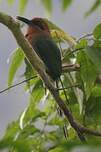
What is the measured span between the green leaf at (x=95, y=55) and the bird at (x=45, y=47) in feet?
0.68

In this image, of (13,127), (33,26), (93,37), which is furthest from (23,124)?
(33,26)

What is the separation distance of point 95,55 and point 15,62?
263mm

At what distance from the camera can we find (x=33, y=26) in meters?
1.06

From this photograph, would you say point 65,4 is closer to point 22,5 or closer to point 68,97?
point 22,5

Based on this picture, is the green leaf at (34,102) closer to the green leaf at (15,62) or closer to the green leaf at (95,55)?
the green leaf at (15,62)

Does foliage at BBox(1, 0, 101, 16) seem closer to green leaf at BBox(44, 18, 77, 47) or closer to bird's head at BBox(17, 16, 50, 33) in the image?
green leaf at BBox(44, 18, 77, 47)

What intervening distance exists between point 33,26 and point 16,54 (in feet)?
1.16

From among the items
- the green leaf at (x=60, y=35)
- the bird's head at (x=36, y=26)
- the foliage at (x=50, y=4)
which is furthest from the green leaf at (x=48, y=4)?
the bird's head at (x=36, y=26)

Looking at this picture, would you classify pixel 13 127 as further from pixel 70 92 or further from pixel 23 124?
pixel 70 92

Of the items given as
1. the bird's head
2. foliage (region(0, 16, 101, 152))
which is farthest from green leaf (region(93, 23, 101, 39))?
the bird's head

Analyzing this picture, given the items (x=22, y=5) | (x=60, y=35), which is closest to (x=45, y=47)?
(x=60, y=35)

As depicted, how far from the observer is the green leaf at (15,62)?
68 cm

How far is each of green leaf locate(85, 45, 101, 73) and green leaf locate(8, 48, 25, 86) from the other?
208 millimetres

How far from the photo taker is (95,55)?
47 centimetres
